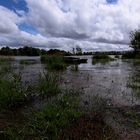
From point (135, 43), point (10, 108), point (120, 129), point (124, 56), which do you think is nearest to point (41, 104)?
point (10, 108)

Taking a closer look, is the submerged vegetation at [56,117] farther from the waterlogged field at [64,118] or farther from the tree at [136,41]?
the tree at [136,41]

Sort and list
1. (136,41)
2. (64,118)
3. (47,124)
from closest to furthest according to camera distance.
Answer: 1. (47,124)
2. (64,118)
3. (136,41)

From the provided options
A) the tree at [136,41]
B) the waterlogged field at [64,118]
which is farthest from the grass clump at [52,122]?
the tree at [136,41]

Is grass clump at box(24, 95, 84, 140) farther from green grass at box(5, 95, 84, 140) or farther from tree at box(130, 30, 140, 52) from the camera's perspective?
tree at box(130, 30, 140, 52)

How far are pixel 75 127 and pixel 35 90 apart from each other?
14.2 ft

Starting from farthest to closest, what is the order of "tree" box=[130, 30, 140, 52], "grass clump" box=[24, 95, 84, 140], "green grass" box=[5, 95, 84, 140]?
1. "tree" box=[130, 30, 140, 52]
2. "grass clump" box=[24, 95, 84, 140]
3. "green grass" box=[5, 95, 84, 140]

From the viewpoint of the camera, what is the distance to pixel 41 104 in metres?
8.70

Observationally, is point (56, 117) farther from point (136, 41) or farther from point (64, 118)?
point (136, 41)

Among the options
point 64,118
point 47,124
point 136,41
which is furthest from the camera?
point 136,41

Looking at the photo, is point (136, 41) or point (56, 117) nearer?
point (56, 117)

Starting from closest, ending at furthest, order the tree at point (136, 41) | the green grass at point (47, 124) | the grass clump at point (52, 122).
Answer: the green grass at point (47, 124)
the grass clump at point (52, 122)
the tree at point (136, 41)

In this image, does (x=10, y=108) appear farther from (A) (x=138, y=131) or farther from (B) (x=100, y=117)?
(A) (x=138, y=131)

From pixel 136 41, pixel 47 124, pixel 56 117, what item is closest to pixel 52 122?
pixel 47 124

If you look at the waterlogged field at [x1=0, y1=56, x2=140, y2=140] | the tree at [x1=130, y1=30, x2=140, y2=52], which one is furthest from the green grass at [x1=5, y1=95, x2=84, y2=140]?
the tree at [x1=130, y1=30, x2=140, y2=52]
